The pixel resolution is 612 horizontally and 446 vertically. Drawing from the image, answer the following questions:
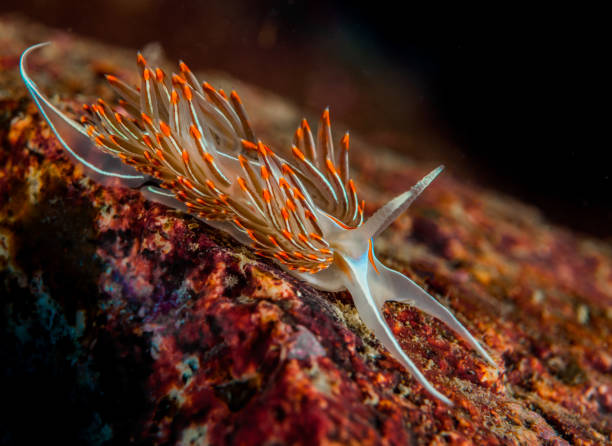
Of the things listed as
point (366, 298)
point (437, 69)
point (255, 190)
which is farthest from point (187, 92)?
point (437, 69)

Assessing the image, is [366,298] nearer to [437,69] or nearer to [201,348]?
[201,348]

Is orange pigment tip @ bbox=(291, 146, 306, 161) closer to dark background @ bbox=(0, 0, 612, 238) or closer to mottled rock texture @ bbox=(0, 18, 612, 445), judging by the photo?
mottled rock texture @ bbox=(0, 18, 612, 445)

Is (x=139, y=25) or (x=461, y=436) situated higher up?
(x=461, y=436)

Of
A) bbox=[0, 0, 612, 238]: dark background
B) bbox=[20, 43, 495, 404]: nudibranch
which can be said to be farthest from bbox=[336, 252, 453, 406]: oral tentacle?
bbox=[0, 0, 612, 238]: dark background

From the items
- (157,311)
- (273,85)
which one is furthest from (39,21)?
(157,311)

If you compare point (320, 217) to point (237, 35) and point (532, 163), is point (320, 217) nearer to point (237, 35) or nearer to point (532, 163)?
point (237, 35)

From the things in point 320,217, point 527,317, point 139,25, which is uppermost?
point 320,217
